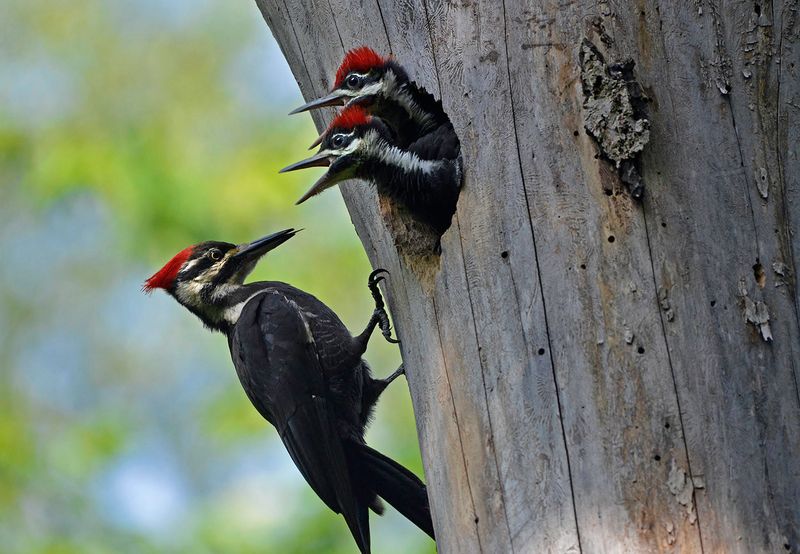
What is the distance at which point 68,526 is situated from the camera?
6957 mm

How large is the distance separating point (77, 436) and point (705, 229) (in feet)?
18.5

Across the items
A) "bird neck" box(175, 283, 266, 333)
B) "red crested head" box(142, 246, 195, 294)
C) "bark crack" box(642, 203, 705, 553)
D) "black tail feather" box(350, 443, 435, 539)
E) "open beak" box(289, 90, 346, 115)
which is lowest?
"bark crack" box(642, 203, 705, 553)

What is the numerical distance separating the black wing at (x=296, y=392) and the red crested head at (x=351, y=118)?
4.24ft

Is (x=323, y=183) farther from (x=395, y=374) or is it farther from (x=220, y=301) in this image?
(x=220, y=301)

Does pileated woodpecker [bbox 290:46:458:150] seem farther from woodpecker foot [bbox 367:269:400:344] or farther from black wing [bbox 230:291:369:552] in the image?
black wing [bbox 230:291:369:552]

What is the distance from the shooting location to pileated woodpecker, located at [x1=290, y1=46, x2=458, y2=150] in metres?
3.10

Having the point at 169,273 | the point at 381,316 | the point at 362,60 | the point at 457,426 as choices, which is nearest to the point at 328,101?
the point at 362,60

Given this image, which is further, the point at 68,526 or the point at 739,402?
the point at 68,526

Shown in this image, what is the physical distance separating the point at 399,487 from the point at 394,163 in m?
1.37

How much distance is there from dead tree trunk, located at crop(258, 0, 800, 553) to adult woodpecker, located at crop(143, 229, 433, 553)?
123 cm

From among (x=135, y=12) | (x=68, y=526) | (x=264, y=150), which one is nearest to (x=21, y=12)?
(x=135, y=12)

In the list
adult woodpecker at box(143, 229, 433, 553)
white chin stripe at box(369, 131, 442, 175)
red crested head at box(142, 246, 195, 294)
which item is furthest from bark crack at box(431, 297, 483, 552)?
red crested head at box(142, 246, 195, 294)

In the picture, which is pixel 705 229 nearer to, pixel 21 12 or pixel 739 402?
pixel 739 402

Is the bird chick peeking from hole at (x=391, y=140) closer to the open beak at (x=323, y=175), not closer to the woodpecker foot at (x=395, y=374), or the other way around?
the open beak at (x=323, y=175)
